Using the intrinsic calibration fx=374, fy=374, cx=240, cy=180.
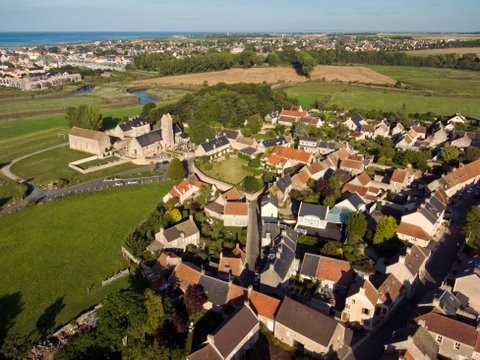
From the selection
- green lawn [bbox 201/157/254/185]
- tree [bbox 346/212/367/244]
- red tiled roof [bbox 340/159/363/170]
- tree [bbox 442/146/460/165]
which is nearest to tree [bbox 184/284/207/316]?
tree [bbox 346/212/367/244]

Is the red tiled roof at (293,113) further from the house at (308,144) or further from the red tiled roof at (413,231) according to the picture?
the red tiled roof at (413,231)

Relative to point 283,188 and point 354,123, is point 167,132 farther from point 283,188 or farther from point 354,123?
point 354,123

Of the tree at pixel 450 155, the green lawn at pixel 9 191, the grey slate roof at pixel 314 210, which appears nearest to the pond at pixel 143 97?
the green lawn at pixel 9 191

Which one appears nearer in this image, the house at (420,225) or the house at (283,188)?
the house at (420,225)

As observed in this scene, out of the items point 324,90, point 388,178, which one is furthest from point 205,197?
point 324,90

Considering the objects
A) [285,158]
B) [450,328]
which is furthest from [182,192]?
[450,328]

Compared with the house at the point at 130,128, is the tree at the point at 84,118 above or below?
above
